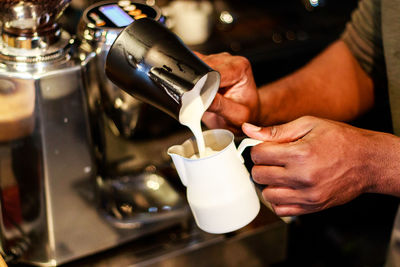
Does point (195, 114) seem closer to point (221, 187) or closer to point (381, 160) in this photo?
point (221, 187)

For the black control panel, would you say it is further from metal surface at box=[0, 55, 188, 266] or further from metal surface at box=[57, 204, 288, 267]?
metal surface at box=[57, 204, 288, 267]

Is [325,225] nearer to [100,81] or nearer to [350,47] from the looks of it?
[350,47]

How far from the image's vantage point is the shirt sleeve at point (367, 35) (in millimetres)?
1182

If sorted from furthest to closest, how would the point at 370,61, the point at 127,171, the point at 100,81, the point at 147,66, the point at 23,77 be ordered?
the point at 370,61
the point at 127,171
the point at 100,81
the point at 23,77
the point at 147,66

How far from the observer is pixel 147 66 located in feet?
2.29

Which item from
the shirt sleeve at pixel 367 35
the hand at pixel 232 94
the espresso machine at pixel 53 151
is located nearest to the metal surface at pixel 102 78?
the espresso machine at pixel 53 151

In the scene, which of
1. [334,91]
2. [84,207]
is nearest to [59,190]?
[84,207]

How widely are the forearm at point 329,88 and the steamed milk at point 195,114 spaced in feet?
1.19

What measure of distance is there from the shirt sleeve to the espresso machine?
58cm

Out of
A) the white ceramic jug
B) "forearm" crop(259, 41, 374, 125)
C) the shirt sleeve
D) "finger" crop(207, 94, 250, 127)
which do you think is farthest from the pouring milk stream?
the shirt sleeve

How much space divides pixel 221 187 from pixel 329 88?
595 mm

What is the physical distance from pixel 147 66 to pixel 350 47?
0.73 meters

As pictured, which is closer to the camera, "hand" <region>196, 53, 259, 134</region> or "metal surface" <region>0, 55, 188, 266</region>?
"metal surface" <region>0, 55, 188, 266</region>

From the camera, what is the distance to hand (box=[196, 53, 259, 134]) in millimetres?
981
